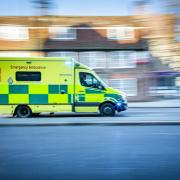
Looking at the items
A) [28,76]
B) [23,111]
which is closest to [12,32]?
[28,76]

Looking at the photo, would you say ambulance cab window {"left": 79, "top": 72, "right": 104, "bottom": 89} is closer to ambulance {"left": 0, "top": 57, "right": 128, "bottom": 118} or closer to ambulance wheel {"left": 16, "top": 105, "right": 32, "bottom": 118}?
ambulance {"left": 0, "top": 57, "right": 128, "bottom": 118}

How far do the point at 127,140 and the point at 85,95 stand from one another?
6.60m

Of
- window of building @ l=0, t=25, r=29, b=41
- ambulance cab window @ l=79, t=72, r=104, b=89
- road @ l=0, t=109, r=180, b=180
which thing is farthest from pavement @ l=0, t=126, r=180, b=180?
ambulance cab window @ l=79, t=72, r=104, b=89

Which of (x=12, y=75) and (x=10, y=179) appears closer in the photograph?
(x=10, y=179)

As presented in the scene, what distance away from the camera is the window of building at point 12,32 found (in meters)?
3.26

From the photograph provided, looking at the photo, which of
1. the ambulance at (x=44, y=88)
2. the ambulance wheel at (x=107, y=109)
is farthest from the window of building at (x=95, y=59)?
the ambulance wheel at (x=107, y=109)

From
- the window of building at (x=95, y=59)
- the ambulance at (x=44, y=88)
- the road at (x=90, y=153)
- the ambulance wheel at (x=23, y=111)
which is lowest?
the road at (x=90, y=153)

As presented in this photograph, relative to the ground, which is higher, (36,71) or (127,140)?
(36,71)

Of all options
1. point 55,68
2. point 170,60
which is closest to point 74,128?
point 55,68

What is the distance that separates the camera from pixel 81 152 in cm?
791

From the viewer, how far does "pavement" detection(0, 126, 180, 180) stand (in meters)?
5.78

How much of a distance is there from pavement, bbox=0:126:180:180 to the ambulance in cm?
365

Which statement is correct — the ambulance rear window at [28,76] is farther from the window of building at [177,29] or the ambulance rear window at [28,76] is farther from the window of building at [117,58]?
the window of building at [177,29]

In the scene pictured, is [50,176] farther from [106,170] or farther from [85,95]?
[85,95]
